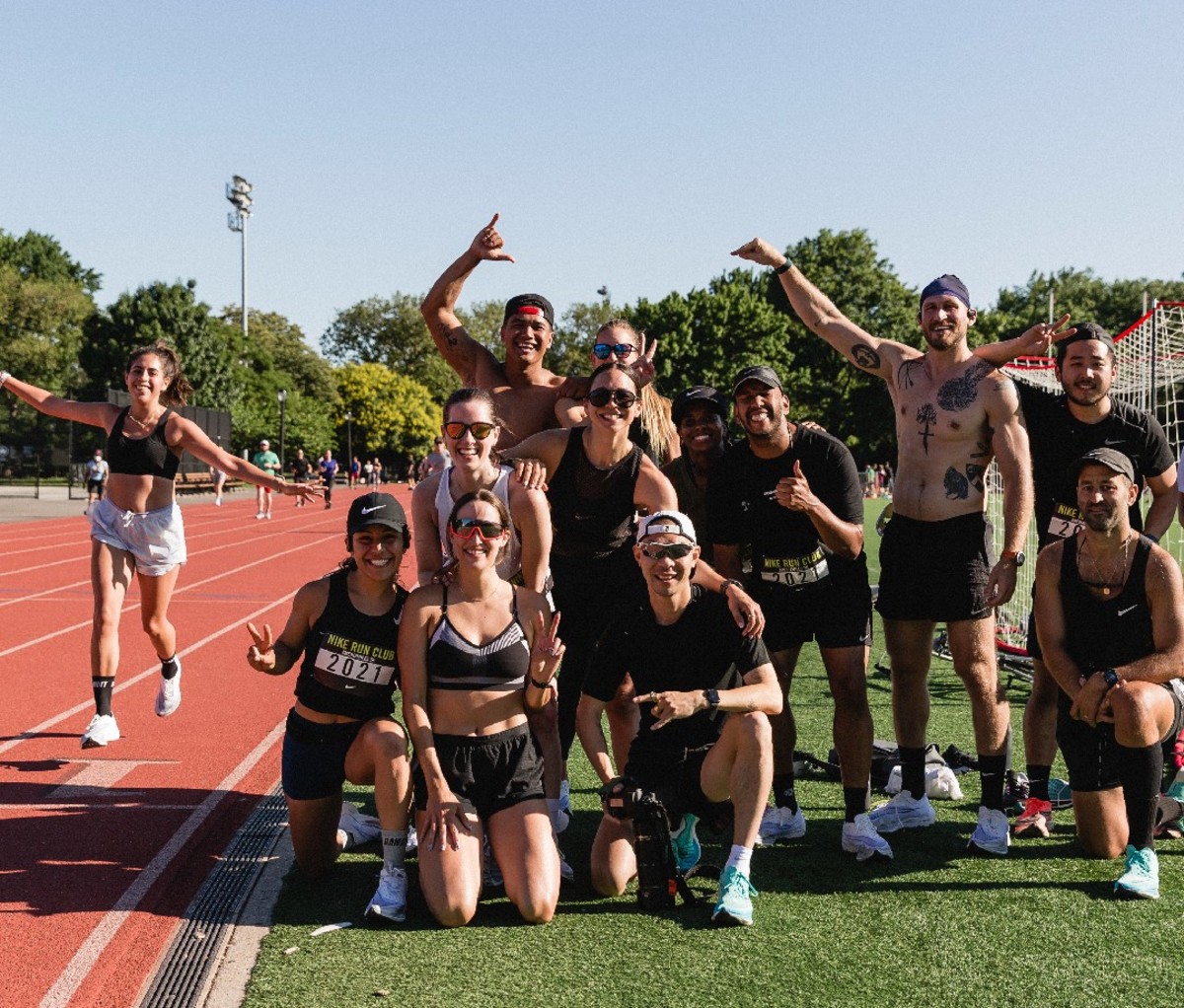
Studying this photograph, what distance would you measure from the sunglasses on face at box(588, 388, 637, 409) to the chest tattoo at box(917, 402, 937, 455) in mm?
1424

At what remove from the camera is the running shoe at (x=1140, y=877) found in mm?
4160

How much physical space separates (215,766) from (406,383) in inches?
3006

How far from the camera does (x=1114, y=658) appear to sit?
457cm

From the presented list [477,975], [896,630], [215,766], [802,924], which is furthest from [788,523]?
[215,766]

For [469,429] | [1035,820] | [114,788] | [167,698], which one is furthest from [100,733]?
[1035,820]

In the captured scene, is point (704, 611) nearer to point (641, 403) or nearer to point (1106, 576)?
point (641, 403)

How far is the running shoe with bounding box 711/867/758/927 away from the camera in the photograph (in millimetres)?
3920

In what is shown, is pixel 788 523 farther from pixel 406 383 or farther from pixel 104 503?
pixel 406 383

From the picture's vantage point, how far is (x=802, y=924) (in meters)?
3.95

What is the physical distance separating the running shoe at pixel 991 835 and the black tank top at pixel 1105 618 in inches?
29.0

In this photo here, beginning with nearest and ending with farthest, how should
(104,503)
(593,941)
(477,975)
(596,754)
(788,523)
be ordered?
1. (477,975)
2. (593,941)
3. (596,754)
4. (788,523)
5. (104,503)

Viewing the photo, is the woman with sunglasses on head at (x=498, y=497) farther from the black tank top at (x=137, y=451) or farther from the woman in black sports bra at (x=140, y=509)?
the black tank top at (x=137, y=451)

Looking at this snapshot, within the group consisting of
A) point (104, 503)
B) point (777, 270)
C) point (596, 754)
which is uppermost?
point (777, 270)

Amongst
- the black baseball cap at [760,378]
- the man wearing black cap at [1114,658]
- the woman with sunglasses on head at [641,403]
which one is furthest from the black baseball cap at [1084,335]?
the woman with sunglasses on head at [641,403]
